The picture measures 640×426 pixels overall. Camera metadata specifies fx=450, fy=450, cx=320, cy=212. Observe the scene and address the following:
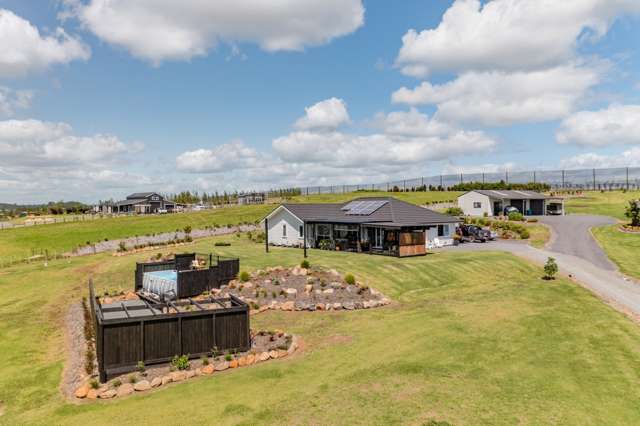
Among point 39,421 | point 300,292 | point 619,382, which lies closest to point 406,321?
point 300,292

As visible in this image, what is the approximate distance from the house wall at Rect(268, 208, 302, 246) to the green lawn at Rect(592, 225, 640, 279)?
1188 inches

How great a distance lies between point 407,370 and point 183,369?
8.08m

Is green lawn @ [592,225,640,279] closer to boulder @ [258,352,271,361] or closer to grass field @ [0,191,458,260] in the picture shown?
boulder @ [258,352,271,361]

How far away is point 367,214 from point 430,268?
44.8 feet

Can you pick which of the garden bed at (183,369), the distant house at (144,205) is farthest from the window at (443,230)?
the distant house at (144,205)

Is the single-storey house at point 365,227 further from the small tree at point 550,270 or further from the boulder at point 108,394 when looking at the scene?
the boulder at point 108,394

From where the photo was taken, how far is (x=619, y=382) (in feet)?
46.9

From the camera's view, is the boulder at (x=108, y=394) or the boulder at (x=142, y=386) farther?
the boulder at (x=142, y=386)

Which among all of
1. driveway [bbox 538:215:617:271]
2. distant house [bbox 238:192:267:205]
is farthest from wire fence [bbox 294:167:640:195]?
driveway [bbox 538:215:617:271]

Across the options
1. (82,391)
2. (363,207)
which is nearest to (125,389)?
(82,391)

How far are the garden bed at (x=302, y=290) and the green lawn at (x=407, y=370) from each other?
4.07 ft

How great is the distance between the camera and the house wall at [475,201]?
71.1m

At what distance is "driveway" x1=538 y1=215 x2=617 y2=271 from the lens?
133 ft

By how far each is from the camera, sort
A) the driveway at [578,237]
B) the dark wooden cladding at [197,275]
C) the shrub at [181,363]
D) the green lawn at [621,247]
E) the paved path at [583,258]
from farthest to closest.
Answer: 1. the driveway at [578,237]
2. the green lawn at [621,247]
3. the dark wooden cladding at [197,275]
4. the paved path at [583,258]
5. the shrub at [181,363]
